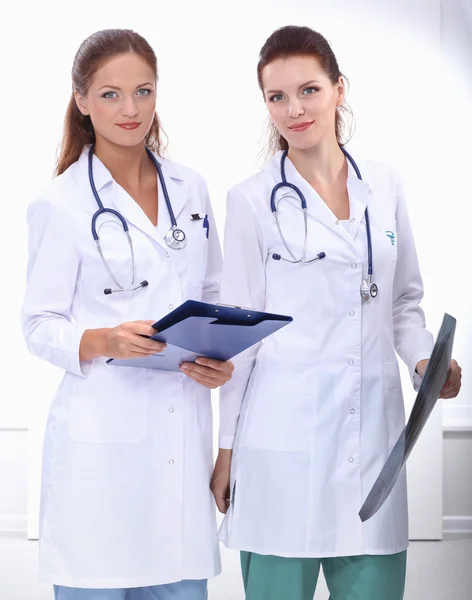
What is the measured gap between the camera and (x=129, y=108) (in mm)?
1949

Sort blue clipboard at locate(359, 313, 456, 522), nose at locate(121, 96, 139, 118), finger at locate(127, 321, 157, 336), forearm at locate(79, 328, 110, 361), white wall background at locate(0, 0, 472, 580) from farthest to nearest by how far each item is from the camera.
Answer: white wall background at locate(0, 0, 472, 580), nose at locate(121, 96, 139, 118), forearm at locate(79, 328, 110, 361), finger at locate(127, 321, 157, 336), blue clipboard at locate(359, 313, 456, 522)

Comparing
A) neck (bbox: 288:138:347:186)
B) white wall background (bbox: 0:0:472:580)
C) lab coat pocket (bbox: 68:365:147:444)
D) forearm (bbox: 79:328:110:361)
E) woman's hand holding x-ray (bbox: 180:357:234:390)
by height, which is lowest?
lab coat pocket (bbox: 68:365:147:444)

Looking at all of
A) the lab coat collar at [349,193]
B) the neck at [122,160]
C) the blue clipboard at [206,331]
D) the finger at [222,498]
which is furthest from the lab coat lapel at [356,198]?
the finger at [222,498]

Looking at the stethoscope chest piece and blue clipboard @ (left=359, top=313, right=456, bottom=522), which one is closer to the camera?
blue clipboard @ (left=359, top=313, right=456, bottom=522)

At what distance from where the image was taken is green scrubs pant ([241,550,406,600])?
1.87m

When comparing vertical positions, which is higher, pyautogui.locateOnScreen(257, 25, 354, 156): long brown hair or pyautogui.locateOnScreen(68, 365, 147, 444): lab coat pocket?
pyautogui.locateOnScreen(257, 25, 354, 156): long brown hair

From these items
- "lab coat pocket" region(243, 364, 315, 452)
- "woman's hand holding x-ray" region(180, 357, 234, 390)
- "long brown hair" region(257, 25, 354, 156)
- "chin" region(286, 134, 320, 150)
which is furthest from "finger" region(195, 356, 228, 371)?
"long brown hair" region(257, 25, 354, 156)

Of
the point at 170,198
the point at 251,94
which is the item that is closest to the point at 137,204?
the point at 170,198

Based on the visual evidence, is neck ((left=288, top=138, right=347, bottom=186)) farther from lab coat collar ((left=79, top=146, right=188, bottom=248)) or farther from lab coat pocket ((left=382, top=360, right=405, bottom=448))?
lab coat pocket ((left=382, top=360, right=405, bottom=448))

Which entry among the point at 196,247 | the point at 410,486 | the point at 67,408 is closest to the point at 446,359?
the point at 196,247

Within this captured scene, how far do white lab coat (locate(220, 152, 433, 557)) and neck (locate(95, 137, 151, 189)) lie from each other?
256mm

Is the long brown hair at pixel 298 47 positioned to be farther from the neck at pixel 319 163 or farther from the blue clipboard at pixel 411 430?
the blue clipboard at pixel 411 430

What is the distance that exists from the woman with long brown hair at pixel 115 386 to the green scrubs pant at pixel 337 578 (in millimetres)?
126

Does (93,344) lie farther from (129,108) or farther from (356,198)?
(356,198)
